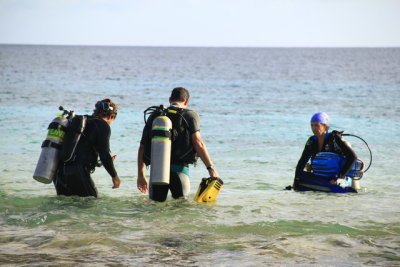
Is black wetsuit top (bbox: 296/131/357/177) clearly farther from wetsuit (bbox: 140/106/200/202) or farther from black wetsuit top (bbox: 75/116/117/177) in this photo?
black wetsuit top (bbox: 75/116/117/177)

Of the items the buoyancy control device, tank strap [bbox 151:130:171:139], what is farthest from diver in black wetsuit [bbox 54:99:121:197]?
the buoyancy control device

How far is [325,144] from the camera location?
8.83 metres

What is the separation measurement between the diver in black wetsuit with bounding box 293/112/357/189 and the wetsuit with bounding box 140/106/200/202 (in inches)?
92.5

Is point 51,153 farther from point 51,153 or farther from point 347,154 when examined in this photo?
point 347,154

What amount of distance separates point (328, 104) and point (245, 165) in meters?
20.2

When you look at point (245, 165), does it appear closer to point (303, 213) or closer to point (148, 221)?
point (303, 213)

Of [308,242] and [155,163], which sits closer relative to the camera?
[308,242]

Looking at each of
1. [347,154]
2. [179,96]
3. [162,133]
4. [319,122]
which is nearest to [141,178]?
[162,133]

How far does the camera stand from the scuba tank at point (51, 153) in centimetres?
715

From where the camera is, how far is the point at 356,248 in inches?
Answer: 248

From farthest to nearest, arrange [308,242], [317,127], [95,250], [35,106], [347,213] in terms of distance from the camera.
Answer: [35,106]
[317,127]
[347,213]
[308,242]
[95,250]

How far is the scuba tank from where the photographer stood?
715cm

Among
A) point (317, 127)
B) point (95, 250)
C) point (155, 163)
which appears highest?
point (317, 127)

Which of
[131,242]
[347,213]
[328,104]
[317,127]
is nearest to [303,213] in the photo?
[347,213]
